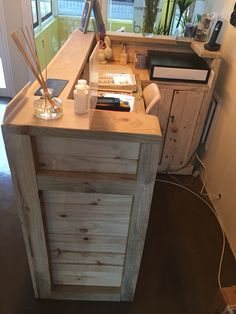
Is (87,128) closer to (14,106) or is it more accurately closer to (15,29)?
(14,106)

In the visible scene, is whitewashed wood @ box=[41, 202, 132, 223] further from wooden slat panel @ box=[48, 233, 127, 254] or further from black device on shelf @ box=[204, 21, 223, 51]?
black device on shelf @ box=[204, 21, 223, 51]

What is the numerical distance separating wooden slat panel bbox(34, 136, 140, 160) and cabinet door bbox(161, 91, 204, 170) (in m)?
1.22

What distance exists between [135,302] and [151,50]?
6.03 ft

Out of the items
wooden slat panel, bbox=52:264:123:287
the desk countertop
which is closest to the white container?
the desk countertop

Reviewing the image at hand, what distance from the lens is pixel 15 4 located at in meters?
2.80

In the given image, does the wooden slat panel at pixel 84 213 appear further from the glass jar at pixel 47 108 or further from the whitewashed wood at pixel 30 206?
the glass jar at pixel 47 108

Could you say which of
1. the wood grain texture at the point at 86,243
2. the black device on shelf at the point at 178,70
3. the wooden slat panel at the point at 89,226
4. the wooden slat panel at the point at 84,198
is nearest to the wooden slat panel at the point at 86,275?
the wood grain texture at the point at 86,243

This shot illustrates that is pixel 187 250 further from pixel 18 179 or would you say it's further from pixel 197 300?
pixel 18 179

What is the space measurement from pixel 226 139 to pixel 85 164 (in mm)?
1301

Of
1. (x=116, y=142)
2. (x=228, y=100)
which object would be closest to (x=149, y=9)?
(x=228, y=100)

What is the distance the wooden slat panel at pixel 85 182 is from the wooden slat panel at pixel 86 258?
1.36ft

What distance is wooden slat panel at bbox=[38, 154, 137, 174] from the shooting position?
3.08 feet

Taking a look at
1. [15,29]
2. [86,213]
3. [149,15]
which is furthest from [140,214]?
[15,29]

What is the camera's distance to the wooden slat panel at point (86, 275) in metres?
1.31
